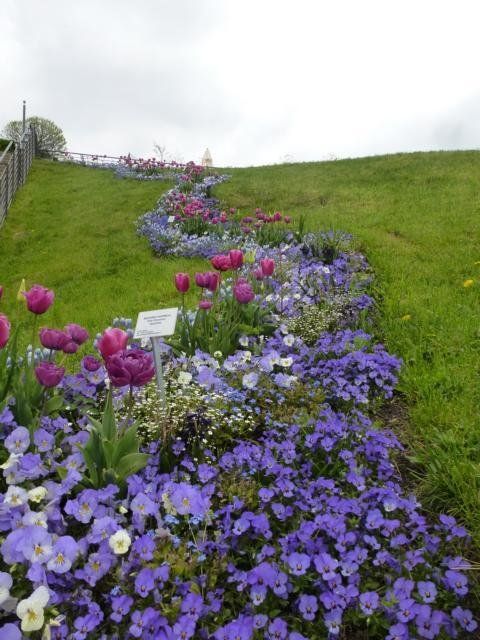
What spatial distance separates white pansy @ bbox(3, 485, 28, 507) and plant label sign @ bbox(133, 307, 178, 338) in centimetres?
84

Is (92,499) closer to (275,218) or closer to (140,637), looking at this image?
(140,637)

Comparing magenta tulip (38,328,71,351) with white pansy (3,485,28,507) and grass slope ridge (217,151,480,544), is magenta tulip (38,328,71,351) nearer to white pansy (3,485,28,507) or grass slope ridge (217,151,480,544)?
white pansy (3,485,28,507)

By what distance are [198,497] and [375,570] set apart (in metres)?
0.74

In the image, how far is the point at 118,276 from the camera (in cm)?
778

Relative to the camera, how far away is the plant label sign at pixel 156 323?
7.81 ft

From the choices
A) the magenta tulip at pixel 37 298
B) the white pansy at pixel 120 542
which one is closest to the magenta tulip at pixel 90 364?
the magenta tulip at pixel 37 298

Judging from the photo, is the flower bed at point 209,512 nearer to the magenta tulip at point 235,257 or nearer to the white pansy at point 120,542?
the white pansy at point 120,542

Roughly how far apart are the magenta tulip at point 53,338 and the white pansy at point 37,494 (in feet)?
2.24

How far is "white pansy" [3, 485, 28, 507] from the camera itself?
5.90ft

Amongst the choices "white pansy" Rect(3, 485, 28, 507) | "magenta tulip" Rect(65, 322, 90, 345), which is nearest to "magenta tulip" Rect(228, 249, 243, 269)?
"magenta tulip" Rect(65, 322, 90, 345)

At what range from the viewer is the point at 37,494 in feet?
6.18

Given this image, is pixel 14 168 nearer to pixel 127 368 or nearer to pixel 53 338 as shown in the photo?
pixel 53 338

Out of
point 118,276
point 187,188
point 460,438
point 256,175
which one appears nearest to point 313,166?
point 256,175

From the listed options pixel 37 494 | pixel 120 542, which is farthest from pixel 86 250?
pixel 120 542
